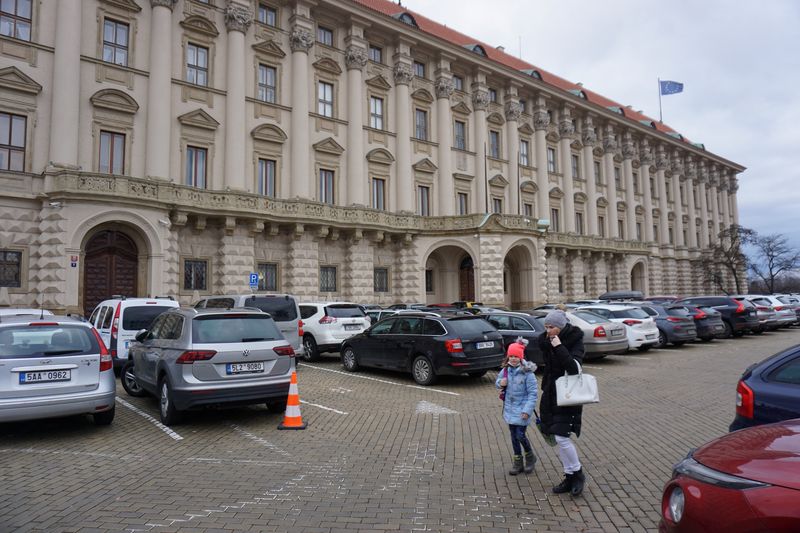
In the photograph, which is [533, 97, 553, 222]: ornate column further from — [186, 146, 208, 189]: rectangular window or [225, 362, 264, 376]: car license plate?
[225, 362, 264, 376]: car license plate

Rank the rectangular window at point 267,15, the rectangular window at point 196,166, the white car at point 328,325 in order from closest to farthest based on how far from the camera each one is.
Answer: the white car at point 328,325 < the rectangular window at point 196,166 < the rectangular window at point 267,15

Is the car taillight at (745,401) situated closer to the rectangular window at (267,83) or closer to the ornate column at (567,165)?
the rectangular window at (267,83)

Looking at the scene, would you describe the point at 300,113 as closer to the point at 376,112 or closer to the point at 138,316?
the point at 376,112

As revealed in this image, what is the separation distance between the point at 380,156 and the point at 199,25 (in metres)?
12.0

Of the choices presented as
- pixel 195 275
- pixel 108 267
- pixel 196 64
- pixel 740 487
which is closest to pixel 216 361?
pixel 740 487

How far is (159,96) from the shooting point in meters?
23.8

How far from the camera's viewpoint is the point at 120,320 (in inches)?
475

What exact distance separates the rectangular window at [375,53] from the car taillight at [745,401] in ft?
103

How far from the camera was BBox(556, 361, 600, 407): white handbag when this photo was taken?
492 cm

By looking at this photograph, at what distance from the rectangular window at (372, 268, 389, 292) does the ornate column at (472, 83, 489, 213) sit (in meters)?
9.54

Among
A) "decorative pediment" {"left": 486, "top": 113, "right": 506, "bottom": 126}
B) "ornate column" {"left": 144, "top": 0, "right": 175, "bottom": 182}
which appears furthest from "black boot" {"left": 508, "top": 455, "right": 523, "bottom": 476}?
"decorative pediment" {"left": 486, "top": 113, "right": 506, "bottom": 126}

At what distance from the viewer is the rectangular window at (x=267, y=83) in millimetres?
28062

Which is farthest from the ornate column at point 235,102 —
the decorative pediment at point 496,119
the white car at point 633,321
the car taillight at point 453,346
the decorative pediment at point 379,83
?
the decorative pediment at point 496,119

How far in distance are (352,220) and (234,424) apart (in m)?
21.7
